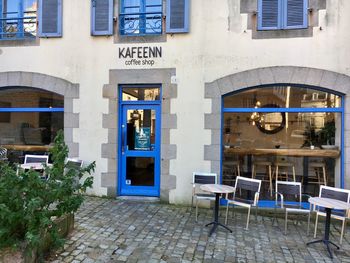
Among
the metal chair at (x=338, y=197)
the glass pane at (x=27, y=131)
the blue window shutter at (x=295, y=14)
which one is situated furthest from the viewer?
the glass pane at (x=27, y=131)

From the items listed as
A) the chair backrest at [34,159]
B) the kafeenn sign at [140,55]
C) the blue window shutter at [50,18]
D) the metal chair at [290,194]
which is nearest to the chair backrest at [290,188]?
the metal chair at [290,194]

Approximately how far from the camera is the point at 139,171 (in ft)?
21.7

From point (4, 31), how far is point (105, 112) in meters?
3.11

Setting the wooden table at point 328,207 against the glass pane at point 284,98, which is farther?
the glass pane at point 284,98

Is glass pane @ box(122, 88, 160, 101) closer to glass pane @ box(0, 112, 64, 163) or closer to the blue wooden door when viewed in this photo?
the blue wooden door

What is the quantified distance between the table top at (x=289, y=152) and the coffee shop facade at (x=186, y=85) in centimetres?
2

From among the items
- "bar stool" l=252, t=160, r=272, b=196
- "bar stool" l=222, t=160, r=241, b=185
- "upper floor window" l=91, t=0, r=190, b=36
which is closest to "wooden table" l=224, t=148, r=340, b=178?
"bar stool" l=252, t=160, r=272, b=196

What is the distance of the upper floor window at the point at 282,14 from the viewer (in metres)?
5.84

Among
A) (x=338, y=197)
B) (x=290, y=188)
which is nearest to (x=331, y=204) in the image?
(x=338, y=197)

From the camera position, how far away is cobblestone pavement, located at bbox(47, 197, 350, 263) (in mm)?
3926

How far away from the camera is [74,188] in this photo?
152 inches

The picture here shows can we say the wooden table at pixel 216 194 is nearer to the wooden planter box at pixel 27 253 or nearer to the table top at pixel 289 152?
the table top at pixel 289 152

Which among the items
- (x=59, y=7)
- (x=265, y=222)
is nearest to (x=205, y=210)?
(x=265, y=222)

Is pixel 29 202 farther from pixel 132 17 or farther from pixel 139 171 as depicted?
pixel 132 17
